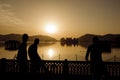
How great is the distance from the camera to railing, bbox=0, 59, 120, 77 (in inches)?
479

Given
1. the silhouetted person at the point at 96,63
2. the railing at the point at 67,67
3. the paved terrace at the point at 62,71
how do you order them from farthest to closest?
1. the railing at the point at 67,67
2. the paved terrace at the point at 62,71
3. the silhouetted person at the point at 96,63

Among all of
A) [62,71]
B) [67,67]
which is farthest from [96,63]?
[62,71]

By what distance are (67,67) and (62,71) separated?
407 millimetres

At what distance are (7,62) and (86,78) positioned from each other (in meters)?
5.11

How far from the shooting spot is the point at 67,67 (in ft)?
40.2

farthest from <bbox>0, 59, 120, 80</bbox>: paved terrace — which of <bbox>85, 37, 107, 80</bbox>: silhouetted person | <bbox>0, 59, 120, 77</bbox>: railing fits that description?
<bbox>85, 37, 107, 80</bbox>: silhouetted person

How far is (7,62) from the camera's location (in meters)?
13.2

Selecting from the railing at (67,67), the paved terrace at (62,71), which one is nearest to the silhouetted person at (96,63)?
the paved terrace at (62,71)

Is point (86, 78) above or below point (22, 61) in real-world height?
below

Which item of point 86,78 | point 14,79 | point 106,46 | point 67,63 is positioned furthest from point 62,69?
point 106,46

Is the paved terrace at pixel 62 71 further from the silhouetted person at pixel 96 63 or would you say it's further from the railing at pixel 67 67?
the silhouetted person at pixel 96 63

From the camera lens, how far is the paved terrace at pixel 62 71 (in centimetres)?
1205

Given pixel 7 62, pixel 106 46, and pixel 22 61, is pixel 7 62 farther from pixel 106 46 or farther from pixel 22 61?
pixel 106 46

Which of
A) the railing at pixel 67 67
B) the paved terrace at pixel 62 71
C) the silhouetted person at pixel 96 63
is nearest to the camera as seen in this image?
the silhouetted person at pixel 96 63
